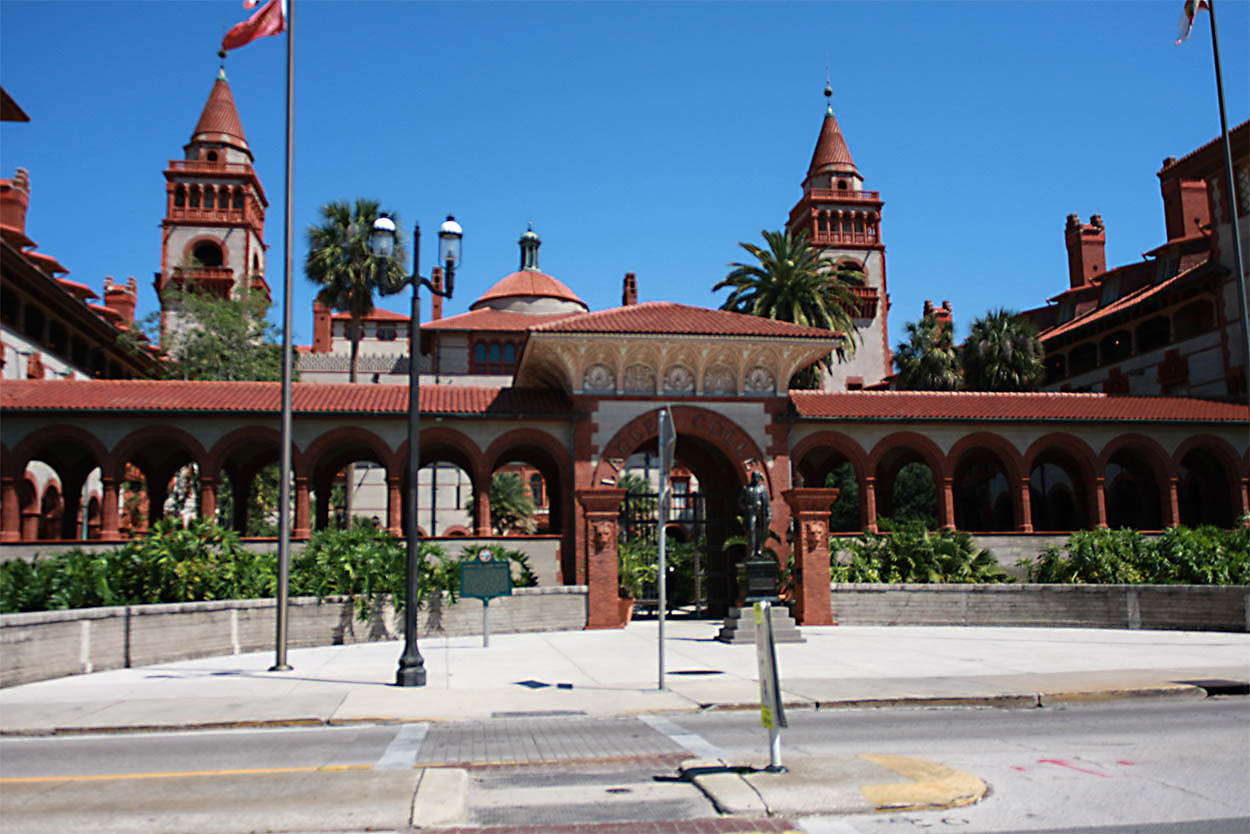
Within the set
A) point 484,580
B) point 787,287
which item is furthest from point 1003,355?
point 484,580

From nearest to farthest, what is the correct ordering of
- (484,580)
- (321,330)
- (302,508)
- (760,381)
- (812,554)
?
(484,580)
(812,554)
(302,508)
(760,381)
(321,330)

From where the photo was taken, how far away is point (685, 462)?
3497 cm

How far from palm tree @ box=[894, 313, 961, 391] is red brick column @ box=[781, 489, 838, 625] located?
2909 centimetres

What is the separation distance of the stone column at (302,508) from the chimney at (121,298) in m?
42.9

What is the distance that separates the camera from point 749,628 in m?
21.0

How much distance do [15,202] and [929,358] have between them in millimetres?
46462

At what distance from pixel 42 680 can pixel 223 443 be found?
587 inches

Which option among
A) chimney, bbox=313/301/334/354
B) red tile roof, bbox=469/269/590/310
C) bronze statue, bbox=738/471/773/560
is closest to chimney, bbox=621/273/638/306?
red tile roof, bbox=469/269/590/310

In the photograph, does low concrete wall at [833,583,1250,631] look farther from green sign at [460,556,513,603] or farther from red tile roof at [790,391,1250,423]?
green sign at [460,556,513,603]

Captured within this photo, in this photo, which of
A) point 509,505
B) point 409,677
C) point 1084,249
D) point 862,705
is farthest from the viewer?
point 1084,249

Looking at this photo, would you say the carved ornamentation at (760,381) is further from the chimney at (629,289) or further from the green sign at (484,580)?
the chimney at (629,289)

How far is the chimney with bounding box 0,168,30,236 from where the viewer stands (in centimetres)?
5075

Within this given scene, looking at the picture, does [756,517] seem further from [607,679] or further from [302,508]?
[302,508]

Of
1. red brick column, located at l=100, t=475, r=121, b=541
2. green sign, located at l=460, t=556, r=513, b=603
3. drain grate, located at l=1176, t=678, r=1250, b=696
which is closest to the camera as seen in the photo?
drain grate, located at l=1176, t=678, r=1250, b=696
